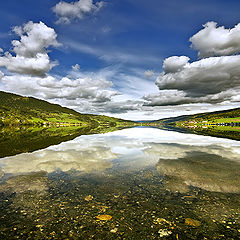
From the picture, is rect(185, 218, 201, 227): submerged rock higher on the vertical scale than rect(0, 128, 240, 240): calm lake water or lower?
lower

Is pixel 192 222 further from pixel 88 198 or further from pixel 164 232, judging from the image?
pixel 88 198

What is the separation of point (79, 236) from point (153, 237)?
4587mm

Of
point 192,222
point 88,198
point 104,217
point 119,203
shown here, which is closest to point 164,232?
point 192,222

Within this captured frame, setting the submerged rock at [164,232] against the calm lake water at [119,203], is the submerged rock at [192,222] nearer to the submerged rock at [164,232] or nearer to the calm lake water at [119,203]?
the calm lake water at [119,203]

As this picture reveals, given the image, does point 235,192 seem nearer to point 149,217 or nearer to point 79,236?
point 149,217

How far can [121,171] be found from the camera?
22.3 m

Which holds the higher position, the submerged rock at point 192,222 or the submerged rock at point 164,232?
the submerged rock at point 164,232

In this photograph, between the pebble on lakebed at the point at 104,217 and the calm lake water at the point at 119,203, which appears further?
the pebble on lakebed at the point at 104,217

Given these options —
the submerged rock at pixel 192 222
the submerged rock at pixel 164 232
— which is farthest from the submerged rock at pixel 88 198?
the submerged rock at pixel 192 222

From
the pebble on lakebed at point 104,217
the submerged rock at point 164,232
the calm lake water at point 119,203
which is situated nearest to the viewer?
the submerged rock at point 164,232

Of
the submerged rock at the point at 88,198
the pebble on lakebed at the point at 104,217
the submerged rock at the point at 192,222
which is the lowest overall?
the submerged rock at the point at 192,222

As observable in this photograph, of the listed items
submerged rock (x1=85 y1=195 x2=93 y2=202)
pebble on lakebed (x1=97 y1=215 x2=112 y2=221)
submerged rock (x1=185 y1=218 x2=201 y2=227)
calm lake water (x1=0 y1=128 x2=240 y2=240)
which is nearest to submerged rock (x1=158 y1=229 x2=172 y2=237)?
calm lake water (x1=0 y1=128 x2=240 y2=240)

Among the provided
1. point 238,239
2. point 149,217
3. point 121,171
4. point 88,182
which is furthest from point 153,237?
point 121,171

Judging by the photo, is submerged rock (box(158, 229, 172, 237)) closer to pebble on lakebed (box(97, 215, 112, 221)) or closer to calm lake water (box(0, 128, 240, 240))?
calm lake water (box(0, 128, 240, 240))
